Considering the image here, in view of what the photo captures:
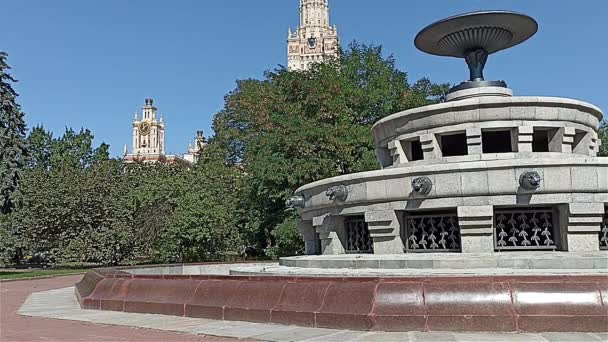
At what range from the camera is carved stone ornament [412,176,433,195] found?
1193cm

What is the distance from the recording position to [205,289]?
9352 millimetres

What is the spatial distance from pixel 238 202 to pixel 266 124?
5012mm

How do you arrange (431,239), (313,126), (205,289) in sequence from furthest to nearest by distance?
1. (313,126)
2. (431,239)
3. (205,289)

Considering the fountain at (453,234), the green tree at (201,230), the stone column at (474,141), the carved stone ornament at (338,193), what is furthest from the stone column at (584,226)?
the green tree at (201,230)

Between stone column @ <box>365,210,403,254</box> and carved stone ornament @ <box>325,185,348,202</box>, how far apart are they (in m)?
0.82

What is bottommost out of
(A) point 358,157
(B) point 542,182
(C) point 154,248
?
(C) point 154,248

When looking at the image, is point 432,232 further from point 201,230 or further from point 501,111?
point 201,230

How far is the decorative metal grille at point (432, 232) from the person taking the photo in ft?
40.2

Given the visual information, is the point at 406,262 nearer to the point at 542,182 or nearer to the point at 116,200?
the point at 542,182

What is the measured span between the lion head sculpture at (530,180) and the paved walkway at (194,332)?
473cm

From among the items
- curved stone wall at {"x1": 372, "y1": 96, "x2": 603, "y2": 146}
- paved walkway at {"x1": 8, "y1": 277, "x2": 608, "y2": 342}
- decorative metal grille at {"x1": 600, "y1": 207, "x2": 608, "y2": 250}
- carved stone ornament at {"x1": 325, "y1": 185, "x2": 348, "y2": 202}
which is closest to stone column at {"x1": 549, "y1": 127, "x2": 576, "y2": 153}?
curved stone wall at {"x1": 372, "y1": 96, "x2": 603, "y2": 146}

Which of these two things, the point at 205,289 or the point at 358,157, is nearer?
the point at 205,289

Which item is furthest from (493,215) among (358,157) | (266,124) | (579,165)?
(266,124)

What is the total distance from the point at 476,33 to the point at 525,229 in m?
6.90
